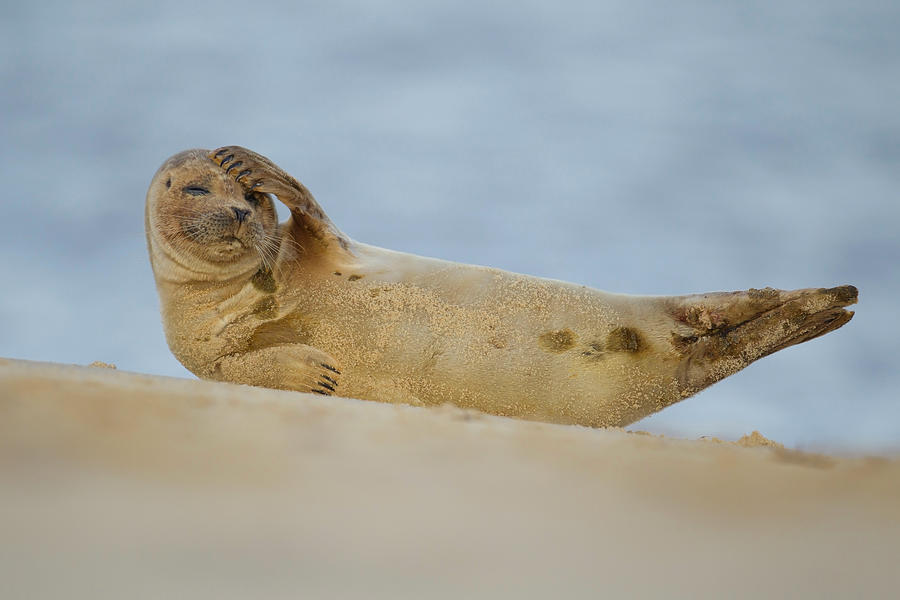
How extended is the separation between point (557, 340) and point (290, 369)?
151 cm

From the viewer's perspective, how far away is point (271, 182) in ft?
16.9

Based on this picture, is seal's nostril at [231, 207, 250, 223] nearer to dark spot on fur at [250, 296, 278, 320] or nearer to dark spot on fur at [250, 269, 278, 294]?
dark spot on fur at [250, 269, 278, 294]

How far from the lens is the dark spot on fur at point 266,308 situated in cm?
522

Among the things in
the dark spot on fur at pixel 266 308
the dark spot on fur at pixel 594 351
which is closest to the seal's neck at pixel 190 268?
the dark spot on fur at pixel 266 308

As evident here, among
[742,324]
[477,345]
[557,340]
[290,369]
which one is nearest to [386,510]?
[290,369]

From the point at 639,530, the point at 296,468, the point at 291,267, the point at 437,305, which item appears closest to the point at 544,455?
the point at 639,530

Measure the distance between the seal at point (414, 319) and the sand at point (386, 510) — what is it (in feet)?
7.53

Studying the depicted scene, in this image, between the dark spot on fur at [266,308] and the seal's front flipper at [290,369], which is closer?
the seal's front flipper at [290,369]

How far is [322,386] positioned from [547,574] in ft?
10.1

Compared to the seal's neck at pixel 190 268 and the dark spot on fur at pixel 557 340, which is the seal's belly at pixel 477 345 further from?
the seal's neck at pixel 190 268

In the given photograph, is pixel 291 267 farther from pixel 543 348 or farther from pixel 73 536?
pixel 73 536

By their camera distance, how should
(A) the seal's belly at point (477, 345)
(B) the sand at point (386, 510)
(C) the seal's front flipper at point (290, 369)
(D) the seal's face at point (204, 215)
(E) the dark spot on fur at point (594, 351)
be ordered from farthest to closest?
1. (E) the dark spot on fur at point (594, 351)
2. (A) the seal's belly at point (477, 345)
3. (D) the seal's face at point (204, 215)
4. (C) the seal's front flipper at point (290, 369)
5. (B) the sand at point (386, 510)

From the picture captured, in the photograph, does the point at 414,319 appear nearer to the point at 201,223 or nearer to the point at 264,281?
the point at 264,281

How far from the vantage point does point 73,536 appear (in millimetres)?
1771
